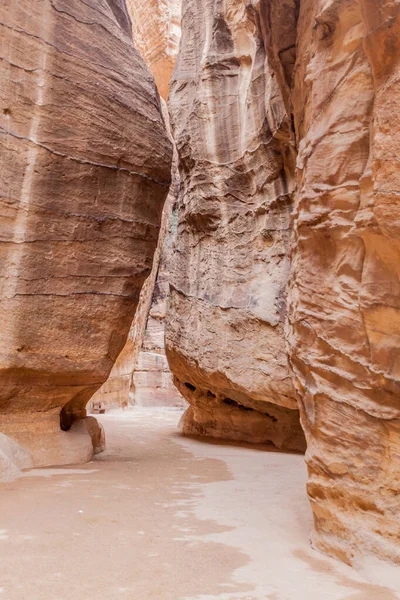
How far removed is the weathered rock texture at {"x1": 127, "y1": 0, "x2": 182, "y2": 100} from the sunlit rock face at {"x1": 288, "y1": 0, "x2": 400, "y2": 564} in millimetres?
18673

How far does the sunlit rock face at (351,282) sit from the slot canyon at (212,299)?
0.01 meters

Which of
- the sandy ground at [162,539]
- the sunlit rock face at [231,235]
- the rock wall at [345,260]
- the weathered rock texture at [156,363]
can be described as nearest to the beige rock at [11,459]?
the sandy ground at [162,539]

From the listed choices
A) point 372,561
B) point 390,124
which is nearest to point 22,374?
point 372,561

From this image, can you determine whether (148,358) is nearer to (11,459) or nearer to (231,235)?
(231,235)

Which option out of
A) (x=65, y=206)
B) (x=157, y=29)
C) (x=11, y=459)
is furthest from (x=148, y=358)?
(x=11, y=459)

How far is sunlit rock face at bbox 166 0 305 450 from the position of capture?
7.95 meters

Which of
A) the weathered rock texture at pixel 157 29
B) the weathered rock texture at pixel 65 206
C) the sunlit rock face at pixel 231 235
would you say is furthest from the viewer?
the weathered rock texture at pixel 157 29

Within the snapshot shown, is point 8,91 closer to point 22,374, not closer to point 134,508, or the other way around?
point 22,374

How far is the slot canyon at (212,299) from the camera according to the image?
2.89m

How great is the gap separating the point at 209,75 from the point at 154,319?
39.2 ft

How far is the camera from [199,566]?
2791 millimetres

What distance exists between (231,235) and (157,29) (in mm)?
15444

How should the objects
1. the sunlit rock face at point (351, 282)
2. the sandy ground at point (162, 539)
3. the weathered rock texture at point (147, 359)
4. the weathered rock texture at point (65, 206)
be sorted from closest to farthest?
the sandy ground at point (162, 539), the sunlit rock face at point (351, 282), the weathered rock texture at point (65, 206), the weathered rock texture at point (147, 359)

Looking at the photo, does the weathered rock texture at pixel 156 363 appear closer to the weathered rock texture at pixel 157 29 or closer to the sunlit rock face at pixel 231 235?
the weathered rock texture at pixel 157 29
